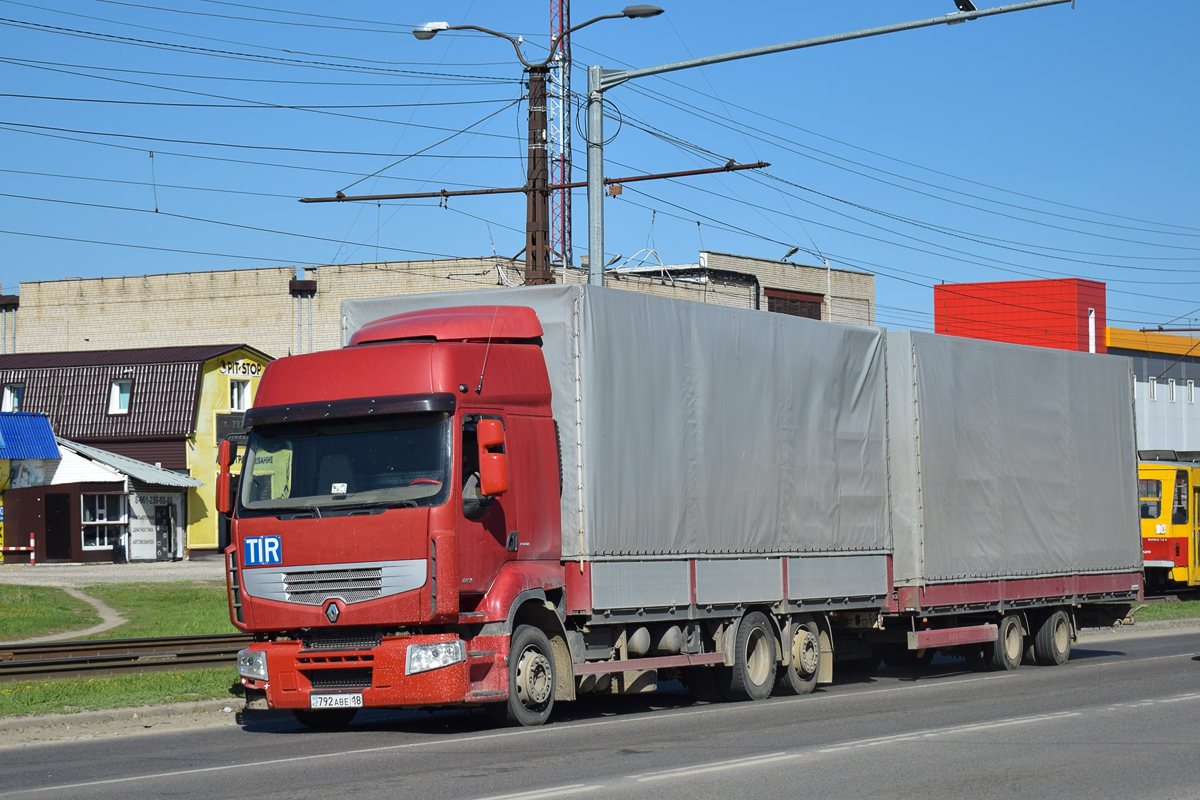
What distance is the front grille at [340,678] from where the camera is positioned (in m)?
12.5

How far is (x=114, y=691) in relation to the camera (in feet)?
52.4

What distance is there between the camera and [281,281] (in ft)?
216

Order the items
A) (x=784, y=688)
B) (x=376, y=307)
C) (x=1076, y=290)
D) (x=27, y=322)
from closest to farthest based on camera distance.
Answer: (x=376, y=307)
(x=784, y=688)
(x=27, y=322)
(x=1076, y=290)

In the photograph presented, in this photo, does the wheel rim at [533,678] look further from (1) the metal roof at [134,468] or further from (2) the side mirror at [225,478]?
(1) the metal roof at [134,468]

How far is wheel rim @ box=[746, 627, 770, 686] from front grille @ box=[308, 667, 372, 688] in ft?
15.8

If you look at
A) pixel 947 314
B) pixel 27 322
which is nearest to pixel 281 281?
pixel 27 322

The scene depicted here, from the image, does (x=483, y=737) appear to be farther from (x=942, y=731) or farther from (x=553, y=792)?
(x=942, y=731)

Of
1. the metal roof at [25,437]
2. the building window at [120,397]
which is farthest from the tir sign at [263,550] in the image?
the building window at [120,397]

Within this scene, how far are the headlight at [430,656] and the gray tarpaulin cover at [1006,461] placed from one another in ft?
24.5

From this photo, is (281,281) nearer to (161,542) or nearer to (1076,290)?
(161,542)

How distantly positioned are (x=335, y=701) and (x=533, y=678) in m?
1.75

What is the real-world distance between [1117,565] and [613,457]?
11461 millimetres

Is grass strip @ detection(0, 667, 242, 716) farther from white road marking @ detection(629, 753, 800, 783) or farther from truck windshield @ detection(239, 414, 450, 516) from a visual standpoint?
white road marking @ detection(629, 753, 800, 783)

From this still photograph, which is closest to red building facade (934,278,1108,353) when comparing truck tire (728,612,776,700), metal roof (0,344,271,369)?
metal roof (0,344,271,369)
